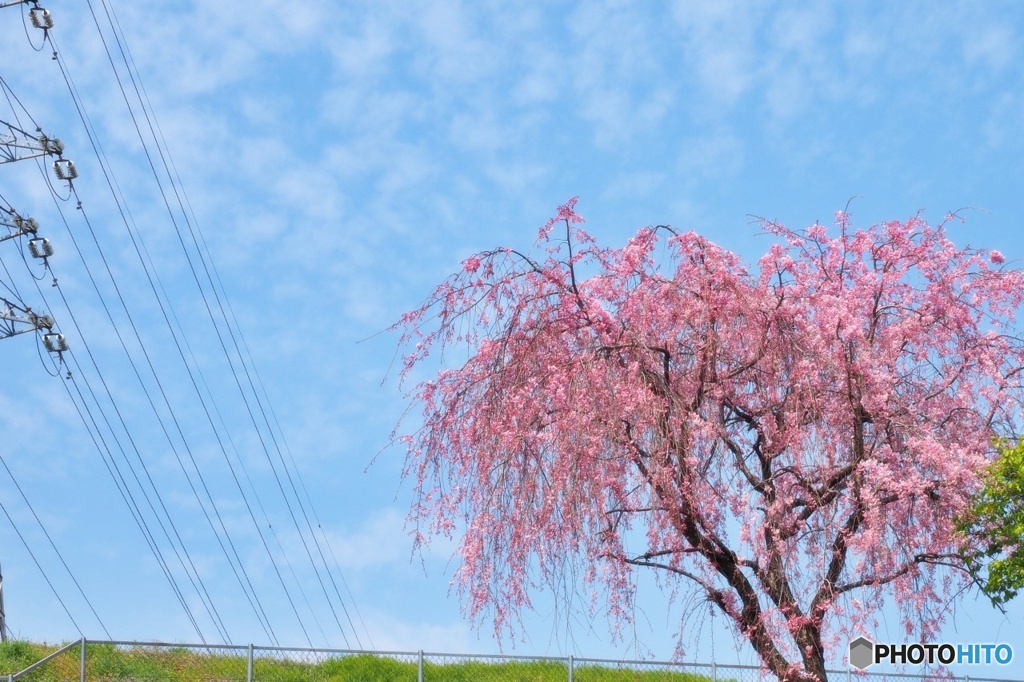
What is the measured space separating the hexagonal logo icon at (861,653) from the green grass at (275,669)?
6.40 metres

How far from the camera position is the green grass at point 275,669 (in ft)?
68.8

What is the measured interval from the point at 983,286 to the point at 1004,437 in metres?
2.33

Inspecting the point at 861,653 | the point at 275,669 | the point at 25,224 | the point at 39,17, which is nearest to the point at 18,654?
the point at 275,669

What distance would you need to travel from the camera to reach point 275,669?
2183cm

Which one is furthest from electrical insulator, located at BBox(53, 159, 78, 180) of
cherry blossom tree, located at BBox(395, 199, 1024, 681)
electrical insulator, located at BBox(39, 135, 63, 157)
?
cherry blossom tree, located at BBox(395, 199, 1024, 681)

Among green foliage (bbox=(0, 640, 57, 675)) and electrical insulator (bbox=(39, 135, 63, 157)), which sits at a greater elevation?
electrical insulator (bbox=(39, 135, 63, 157))

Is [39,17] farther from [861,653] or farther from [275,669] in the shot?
[861,653]

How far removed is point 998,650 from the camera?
55.5 ft

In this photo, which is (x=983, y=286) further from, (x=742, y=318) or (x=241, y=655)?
(x=241, y=655)

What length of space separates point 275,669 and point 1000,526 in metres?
13.4

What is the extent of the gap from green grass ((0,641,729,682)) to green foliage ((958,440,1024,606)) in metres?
6.96

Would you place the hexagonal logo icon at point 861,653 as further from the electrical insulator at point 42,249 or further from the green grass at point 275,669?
the electrical insulator at point 42,249

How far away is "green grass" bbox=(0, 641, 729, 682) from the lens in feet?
68.8

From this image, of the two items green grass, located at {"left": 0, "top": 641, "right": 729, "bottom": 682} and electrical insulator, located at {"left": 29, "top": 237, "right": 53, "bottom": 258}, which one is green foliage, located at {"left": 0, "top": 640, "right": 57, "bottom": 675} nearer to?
green grass, located at {"left": 0, "top": 641, "right": 729, "bottom": 682}
